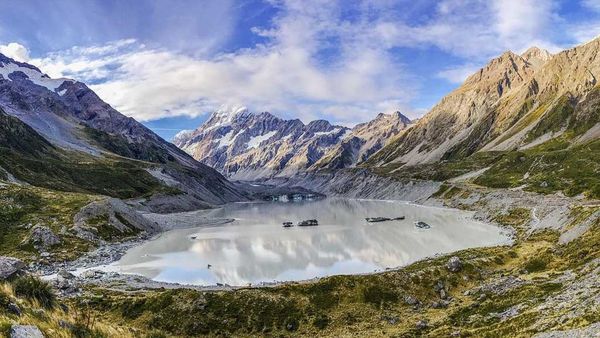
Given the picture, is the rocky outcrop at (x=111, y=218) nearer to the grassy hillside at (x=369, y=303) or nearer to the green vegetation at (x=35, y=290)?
the grassy hillside at (x=369, y=303)

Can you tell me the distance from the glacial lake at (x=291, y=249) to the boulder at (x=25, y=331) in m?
60.4

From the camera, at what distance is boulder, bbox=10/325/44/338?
1584 centimetres

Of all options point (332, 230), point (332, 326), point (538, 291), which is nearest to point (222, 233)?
point (332, 230)

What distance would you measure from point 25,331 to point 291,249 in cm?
9686

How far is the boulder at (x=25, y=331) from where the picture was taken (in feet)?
52.0

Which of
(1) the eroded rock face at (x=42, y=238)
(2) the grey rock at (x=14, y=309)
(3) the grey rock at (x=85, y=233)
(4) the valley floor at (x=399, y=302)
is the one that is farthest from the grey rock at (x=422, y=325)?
(3) the grey rock at (x=85, y=233)

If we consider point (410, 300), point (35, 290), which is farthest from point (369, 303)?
point (35, 290)

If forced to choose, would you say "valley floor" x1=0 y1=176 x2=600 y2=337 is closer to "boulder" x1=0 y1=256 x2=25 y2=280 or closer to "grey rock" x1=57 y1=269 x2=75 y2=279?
"grey rock" x1=57 y1=269 x2=75 y2=279

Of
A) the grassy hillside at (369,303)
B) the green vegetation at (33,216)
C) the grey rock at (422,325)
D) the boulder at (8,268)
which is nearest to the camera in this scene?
the boulder at (8,268)

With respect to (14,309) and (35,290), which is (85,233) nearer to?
(35,290)

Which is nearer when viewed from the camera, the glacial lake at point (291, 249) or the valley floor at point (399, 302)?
the valley floor at point (399, 302)

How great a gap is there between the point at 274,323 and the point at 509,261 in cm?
4034

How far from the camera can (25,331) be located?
16.4 metres

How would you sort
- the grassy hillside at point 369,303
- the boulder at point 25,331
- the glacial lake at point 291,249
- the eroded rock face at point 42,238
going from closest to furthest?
1. the boulder at point 25,331
2. the grassy hillside at point 369,303
3. the glacial lake at point 291,249
4. the eroded rock face at point 42,238
